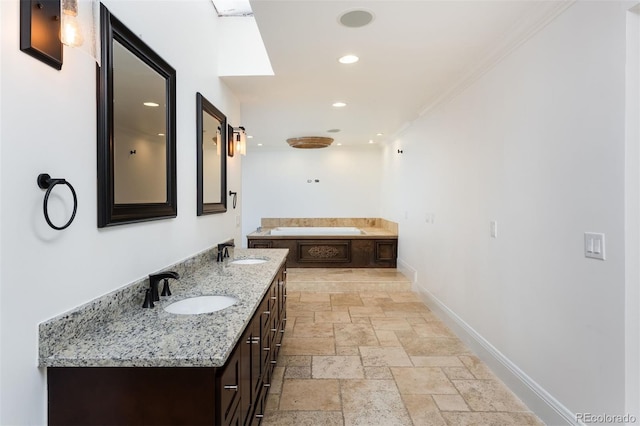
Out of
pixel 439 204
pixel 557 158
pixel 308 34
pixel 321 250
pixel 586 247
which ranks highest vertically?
pixel 308 34

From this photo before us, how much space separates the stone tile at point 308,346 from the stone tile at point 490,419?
110 cm

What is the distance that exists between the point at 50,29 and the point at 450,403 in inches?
108

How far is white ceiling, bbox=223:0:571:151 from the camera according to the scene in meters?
1.91

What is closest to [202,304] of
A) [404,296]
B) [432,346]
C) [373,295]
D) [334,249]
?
[432,346]

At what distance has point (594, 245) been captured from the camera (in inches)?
61.0

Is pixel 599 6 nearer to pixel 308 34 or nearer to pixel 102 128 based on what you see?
pixel 308 34

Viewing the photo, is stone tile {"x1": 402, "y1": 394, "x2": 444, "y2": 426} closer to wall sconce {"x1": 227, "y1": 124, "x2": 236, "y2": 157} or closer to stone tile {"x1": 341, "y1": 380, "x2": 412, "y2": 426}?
stone tile {"x1": 341, "y1": 380, "x2": 412, "y2": 426}

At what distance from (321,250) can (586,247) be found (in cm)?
440

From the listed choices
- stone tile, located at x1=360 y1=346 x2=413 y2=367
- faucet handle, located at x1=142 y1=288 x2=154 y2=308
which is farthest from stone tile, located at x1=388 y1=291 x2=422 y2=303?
faucet handle, located at x1=142 y1=288 x2=154 y2=308

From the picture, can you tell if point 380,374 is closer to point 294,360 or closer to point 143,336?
point 294,360

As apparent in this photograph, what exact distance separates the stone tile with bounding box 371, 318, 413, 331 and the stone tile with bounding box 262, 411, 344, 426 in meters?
1.48

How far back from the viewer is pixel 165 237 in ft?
6.15

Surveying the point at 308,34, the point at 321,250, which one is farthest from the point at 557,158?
the point at 321,250

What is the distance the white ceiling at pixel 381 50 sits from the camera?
6.28 feet
